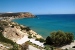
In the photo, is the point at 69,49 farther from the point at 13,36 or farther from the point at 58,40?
the point at 13,36

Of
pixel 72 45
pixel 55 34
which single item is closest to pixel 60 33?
pixel 55 34

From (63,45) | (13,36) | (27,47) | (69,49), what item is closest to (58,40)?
(63,45)

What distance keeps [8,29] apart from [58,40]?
13457 mm

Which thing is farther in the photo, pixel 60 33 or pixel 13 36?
pixel 13 36

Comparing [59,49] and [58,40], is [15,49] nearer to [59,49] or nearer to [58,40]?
[59,49]

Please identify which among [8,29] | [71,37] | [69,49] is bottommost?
[69,49]

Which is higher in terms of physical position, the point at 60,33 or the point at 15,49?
the point at 60,33

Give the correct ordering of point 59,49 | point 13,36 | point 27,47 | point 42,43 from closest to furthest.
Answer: point 27,47 → point 59,49 → point 42,43 → point 13,36

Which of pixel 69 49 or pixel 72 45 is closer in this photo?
pixel 69 49

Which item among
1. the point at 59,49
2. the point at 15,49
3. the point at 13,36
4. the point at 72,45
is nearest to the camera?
the point at 15,49

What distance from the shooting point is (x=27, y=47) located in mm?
30828

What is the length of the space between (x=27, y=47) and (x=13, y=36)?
484 inches

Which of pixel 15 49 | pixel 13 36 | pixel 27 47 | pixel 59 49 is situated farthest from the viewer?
pixel 13 36

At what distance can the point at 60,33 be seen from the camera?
1502 inches
